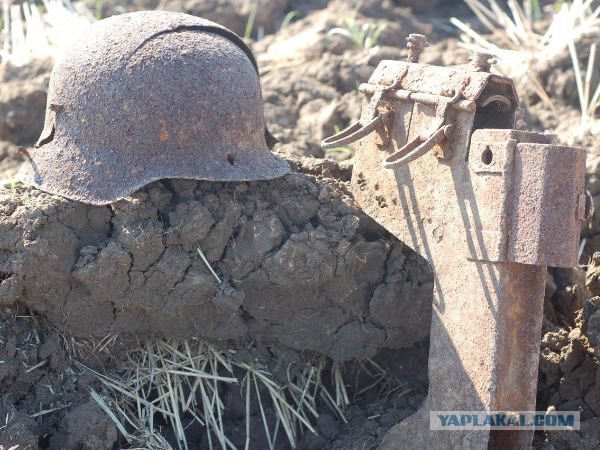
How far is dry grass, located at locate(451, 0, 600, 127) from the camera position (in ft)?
19.0

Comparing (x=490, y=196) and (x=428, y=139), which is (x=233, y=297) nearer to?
(x=428, y=139)

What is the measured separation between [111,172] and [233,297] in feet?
2.49

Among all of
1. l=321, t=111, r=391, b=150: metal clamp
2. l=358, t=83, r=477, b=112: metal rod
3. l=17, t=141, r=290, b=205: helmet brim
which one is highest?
l=358, t=83, r=477, b=112: metal rod

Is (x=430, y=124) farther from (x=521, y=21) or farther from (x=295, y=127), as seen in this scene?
(x=521, y=21)

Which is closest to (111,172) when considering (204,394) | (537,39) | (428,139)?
(204,394)

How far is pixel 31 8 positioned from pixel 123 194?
12.8ft

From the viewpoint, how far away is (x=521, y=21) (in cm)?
677

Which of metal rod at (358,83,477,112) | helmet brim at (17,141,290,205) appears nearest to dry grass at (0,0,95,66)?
helmet brim at (17,141,290,205)

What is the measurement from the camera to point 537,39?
642 cm

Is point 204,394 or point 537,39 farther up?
point 537,39

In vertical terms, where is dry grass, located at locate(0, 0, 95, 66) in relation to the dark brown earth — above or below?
above

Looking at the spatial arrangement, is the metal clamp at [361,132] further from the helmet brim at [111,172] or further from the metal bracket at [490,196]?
the metal bracket at [490,196]

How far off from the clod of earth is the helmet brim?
0.06 m

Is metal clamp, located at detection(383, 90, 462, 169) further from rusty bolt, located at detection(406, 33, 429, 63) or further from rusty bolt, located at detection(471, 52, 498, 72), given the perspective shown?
rusty bolt, located at detection(406, 33, 429, 63)
